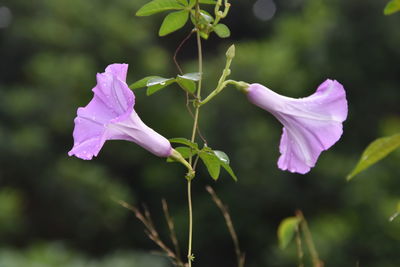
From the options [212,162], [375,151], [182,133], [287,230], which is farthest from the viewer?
[182,133]

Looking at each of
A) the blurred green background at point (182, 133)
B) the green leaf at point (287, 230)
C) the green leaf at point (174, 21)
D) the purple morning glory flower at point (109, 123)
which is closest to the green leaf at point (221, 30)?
the green leaf at point (174, 21)

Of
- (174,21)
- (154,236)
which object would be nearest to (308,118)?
(174,21)

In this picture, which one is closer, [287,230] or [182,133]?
[287,230]

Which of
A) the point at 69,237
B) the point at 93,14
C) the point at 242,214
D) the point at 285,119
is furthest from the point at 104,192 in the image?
the point at 285,119

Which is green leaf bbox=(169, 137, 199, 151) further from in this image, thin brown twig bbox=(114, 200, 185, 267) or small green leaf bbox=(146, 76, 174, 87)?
thin brown twig bbox=(114, 200, 185, 267)

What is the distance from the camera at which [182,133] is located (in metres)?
7.09

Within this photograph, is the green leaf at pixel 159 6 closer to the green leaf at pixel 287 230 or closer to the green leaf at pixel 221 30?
the green leaf at pixel 221 30

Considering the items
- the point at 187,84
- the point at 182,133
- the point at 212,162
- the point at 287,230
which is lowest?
the point at 182,133

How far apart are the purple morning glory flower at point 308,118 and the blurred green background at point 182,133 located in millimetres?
4806

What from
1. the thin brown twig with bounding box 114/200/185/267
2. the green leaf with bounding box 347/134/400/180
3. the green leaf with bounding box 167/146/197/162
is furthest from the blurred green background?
the green leaf with bounding box 347/134/400/180

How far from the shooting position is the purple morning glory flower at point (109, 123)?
3.04ft

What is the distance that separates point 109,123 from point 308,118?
10.8 inches

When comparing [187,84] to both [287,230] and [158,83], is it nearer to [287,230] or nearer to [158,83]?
[158,83]

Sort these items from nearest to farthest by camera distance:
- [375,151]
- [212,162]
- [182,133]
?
[375,151] → [212,162] → [182,133]
